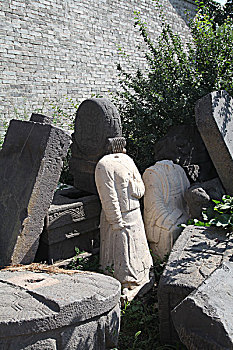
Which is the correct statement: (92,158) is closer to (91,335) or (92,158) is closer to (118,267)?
(118,267)

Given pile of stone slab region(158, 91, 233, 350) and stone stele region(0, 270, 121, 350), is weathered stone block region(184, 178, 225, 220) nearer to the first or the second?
pile of stone slab region(158, 91, 233, 350)

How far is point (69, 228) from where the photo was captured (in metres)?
3.76

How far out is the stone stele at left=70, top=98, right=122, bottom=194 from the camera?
4035 mm

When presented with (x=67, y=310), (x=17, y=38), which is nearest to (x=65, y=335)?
(x=67, y=310)

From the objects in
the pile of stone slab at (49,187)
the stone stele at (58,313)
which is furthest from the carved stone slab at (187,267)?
the pile of stone slab at (49,187)

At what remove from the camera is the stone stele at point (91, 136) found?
404 centimetres

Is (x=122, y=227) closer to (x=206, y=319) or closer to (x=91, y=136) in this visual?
(x=91, y=136)

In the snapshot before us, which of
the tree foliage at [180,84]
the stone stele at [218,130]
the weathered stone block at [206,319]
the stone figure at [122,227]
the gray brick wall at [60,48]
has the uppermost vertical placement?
the gray brick wall at [60,48]

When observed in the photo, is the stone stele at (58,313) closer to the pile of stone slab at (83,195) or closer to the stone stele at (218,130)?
the pile of stone slab at (83,195)

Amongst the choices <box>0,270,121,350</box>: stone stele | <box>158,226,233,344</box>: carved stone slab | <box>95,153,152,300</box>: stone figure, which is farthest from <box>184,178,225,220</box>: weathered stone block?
<box>0,270,121,350</box>: stone stele

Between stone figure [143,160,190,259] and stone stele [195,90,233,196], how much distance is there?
547 mm

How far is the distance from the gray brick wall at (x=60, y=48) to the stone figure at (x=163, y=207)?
12.1 ft

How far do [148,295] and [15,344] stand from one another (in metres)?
1.73

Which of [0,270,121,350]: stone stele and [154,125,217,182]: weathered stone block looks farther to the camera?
[154,125,217,182]: weathered stone block
